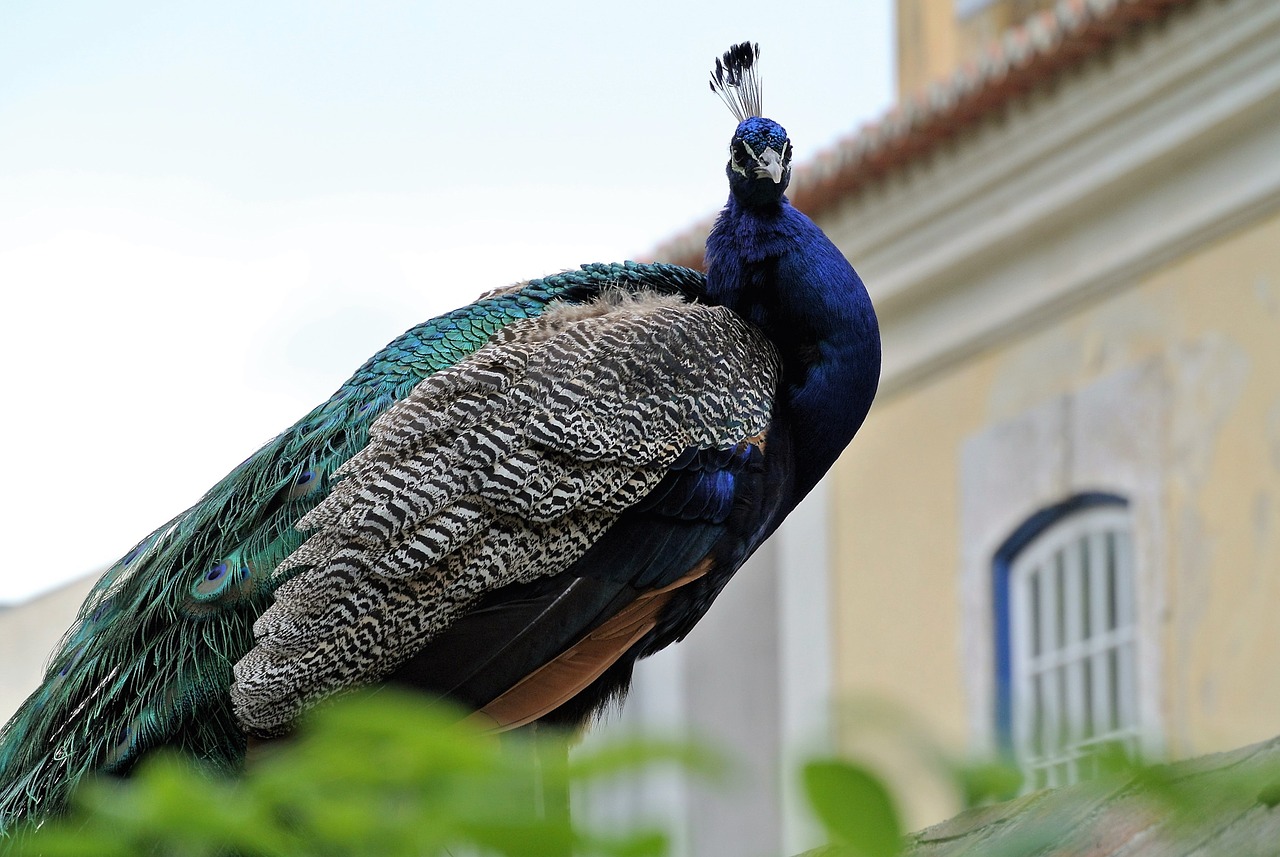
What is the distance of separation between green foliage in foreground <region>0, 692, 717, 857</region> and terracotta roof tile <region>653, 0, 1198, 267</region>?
8277 millimetres

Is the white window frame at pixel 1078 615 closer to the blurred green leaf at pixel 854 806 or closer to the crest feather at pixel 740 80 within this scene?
the crest feather at pixel 740 80

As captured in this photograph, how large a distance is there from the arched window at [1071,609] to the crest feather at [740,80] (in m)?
5.35

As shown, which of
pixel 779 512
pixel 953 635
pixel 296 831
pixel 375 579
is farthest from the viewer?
pixel 953 635

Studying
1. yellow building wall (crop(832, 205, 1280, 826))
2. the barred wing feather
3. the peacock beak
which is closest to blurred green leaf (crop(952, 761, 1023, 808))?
the barred wing feather

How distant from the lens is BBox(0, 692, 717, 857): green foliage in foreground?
1.12m

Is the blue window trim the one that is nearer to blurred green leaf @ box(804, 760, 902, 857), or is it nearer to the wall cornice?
the wall cornice

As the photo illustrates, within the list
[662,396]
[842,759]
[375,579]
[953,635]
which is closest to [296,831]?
[842,759]

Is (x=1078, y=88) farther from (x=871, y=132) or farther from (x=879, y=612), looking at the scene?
(x=879, y=612)

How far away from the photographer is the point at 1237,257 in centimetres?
952

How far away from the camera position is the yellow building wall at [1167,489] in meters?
9.12

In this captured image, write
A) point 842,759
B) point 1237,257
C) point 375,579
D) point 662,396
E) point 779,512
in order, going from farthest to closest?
point 1237,257, point 779,512, point 662,396, point 375,579, point 842,759

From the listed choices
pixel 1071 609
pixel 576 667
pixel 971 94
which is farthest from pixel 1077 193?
pixel 576 667

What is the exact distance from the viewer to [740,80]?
4.60m

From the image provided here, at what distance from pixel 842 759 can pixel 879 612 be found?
9911mm
